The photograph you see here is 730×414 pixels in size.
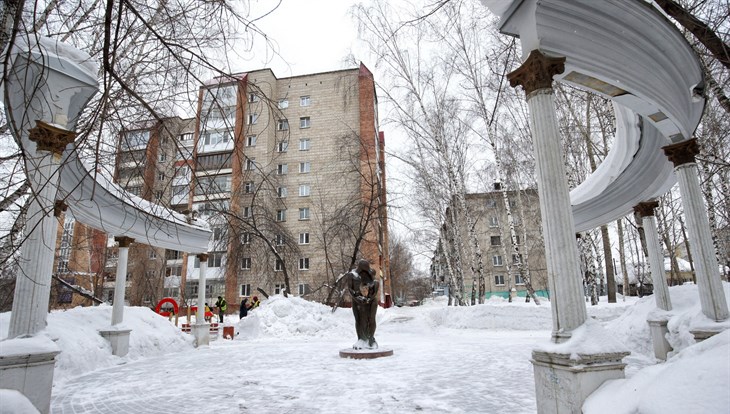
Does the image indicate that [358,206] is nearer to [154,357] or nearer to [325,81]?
[154,357]

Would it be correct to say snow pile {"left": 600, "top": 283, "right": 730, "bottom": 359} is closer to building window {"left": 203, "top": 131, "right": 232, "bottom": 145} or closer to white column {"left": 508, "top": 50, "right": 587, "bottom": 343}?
white column {"left": 508, "top": 50, "right": 587, "bottom": 343}

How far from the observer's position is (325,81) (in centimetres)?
3694

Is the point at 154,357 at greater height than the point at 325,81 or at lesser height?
lesser

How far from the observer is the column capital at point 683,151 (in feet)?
23.8

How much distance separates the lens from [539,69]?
16.3 ft

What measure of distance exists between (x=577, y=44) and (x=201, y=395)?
7495 mm

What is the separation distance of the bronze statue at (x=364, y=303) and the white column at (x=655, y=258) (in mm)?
6598

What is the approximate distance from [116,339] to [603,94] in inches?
499

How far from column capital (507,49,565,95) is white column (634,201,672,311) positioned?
7013 mm

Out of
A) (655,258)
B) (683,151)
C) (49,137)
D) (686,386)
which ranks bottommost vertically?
(686,386)

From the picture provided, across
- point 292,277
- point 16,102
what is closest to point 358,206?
point 292,277

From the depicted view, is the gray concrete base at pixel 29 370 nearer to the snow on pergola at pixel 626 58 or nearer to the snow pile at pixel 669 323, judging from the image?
the snow on pergola at pixel 626 58

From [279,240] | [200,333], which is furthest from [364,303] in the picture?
[279,240]

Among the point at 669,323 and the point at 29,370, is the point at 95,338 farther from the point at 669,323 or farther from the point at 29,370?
the point at 669,323
